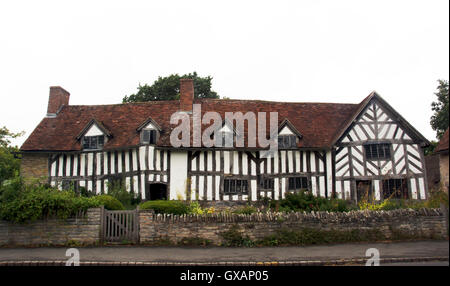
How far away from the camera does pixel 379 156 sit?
18.6 meters

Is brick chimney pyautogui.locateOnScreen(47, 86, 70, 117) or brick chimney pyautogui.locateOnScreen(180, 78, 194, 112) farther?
brick chimney pyautogui.locateOnScreen(47, 86, 70, 117)

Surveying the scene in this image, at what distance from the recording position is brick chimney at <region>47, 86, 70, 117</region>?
2233 cm

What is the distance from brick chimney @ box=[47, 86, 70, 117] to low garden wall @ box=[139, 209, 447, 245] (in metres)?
14.0

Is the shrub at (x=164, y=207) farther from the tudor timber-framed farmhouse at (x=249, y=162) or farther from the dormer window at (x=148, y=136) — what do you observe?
the dormer window at (x=148, y=136)

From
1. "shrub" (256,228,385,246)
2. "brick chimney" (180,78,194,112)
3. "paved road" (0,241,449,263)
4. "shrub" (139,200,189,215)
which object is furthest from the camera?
"brick chimney" (180,78,194,112)

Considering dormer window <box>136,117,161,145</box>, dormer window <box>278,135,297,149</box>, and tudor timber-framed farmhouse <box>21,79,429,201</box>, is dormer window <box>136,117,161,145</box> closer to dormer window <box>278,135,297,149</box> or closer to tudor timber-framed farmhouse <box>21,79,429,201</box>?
tudor timber-framed farmhouse <box>21,79,429,201</box>

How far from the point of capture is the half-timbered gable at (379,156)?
59.8 ft

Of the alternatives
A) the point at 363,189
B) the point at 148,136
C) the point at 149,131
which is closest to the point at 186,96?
the point at 149,131

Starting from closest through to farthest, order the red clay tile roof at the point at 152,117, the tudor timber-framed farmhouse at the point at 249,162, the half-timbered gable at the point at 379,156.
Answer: the tudor timber-framed farmhouse at the point at 249,162 < the half-timbered gable at the point at 379,156 < the red clay tile roof at the point at 152,117

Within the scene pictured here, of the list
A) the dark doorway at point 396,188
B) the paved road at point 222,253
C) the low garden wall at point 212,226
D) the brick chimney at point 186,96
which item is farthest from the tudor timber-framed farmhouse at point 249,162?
the paved road at point 222,253

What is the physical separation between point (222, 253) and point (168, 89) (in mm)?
23275

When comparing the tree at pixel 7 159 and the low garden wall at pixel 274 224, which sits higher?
the tree at pixel 7 159

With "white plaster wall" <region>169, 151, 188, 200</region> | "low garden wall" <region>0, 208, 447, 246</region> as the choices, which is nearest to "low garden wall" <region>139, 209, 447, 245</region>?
"low garden wall" <region>0, 208, 447, 246</region>

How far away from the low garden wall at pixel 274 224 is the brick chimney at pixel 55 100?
1397 cm
